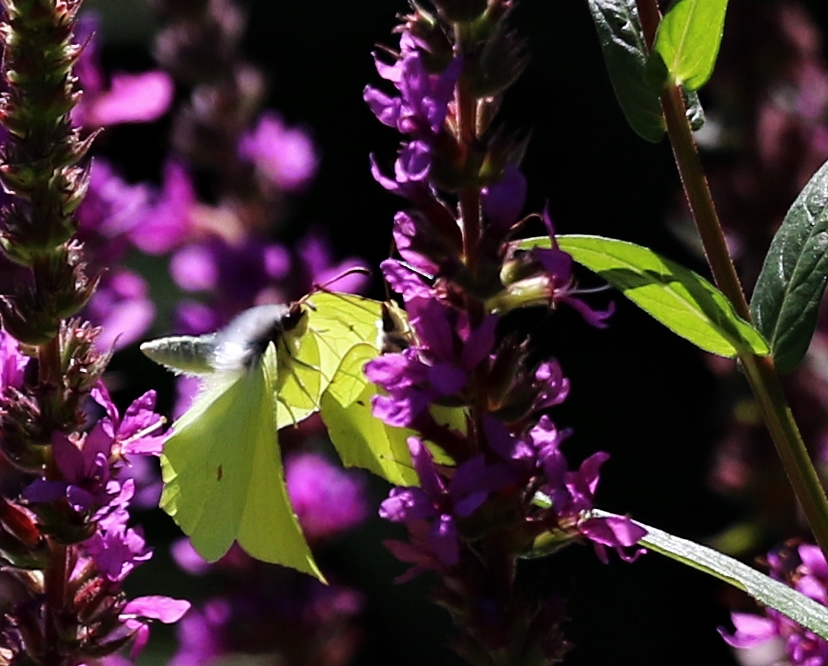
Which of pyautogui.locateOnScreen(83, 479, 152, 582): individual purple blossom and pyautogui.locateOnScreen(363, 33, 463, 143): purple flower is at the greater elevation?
pyautogui.locateOnScreen(363, 33, 463, 143): purple flower

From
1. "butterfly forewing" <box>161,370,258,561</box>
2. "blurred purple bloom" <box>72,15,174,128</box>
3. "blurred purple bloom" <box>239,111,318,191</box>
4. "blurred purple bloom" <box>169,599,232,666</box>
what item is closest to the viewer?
"butterfly forewing" <box>161,370,258,561</box>

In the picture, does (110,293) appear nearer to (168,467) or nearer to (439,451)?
(168,467)

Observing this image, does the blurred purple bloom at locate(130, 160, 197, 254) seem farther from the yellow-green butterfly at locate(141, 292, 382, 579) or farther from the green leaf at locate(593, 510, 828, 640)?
the green leaf at locate(593, 510, 828, 640)

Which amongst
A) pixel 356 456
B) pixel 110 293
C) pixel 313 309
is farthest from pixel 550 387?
pixel 110 293

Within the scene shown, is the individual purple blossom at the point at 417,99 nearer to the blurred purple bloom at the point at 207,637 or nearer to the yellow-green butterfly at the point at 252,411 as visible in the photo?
the yellow-green butterfly at the point at 252,411

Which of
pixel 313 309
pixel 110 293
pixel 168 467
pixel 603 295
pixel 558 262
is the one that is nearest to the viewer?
pixel 558 262

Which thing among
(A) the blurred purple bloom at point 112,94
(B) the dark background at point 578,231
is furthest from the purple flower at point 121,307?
(B) the dark background at point 578,231

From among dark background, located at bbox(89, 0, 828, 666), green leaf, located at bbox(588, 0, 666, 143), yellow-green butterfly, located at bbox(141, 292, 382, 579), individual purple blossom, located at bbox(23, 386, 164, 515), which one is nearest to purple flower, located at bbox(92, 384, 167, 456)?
individual purple blossom, located at bbox(23, 386, 164, 515)
